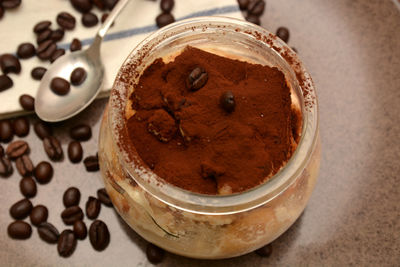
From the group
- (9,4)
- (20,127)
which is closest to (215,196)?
(20,127)

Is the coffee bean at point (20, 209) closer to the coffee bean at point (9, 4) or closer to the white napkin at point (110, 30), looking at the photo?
the white napkin at point (110, 30)

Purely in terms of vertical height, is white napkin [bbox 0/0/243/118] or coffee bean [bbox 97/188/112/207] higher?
white napkin [bbox 0/0/243/118]

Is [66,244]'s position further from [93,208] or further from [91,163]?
[91,163]

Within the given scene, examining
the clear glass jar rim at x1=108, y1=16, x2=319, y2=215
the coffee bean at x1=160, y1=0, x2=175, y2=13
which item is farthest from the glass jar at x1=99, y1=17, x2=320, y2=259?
the coffee bean at x1=160, y1=0, x2=175, y2=13

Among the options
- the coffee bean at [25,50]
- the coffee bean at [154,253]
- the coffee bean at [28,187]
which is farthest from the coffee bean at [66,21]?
the coffee bean at [154,253]

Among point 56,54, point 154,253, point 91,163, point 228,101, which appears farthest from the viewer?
point 56,54

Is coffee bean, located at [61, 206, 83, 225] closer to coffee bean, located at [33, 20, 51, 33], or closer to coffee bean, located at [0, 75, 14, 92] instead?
coffee bean, located at [0, 75, 14, 92]

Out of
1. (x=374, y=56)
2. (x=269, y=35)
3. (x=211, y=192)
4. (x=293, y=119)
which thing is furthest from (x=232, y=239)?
(x=374, y=56)
